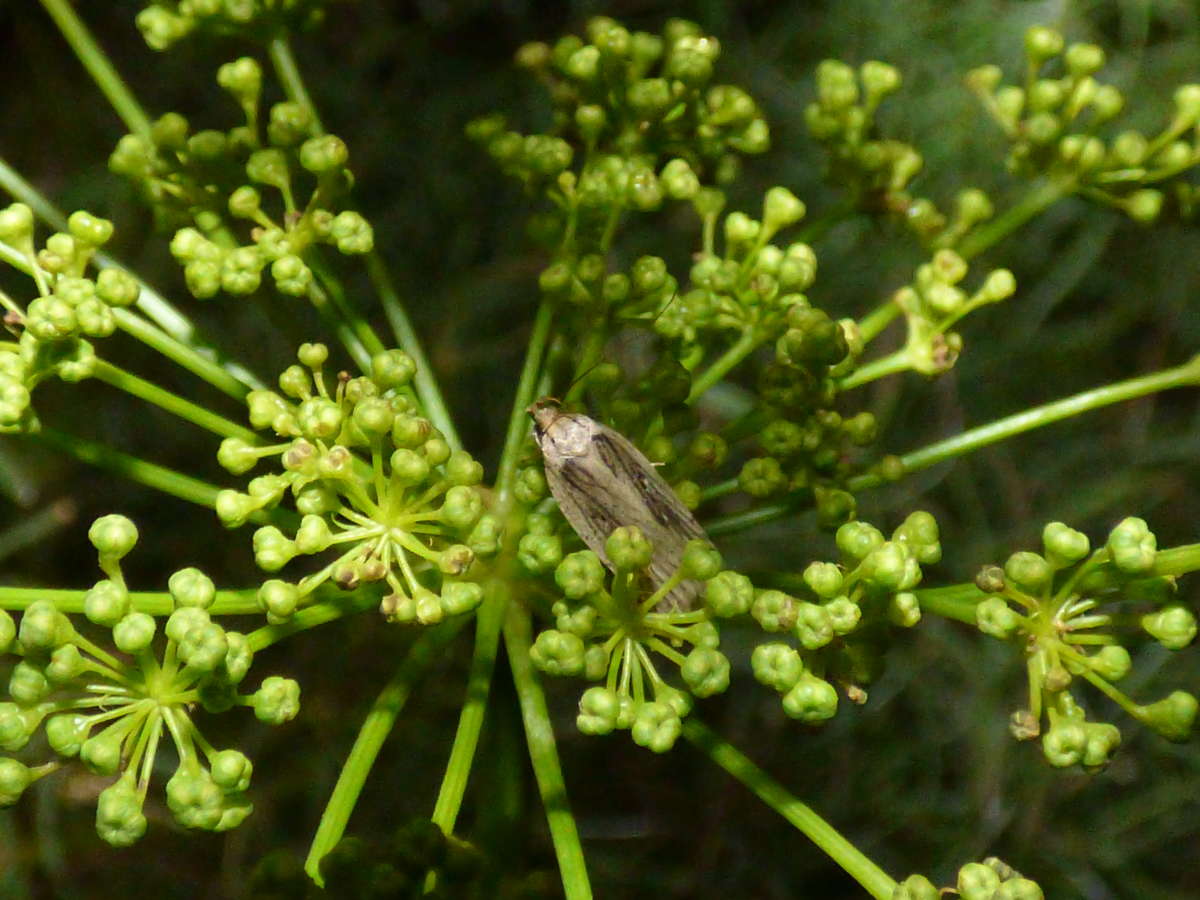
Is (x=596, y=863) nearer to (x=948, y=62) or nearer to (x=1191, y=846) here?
(x=1191, y=846)

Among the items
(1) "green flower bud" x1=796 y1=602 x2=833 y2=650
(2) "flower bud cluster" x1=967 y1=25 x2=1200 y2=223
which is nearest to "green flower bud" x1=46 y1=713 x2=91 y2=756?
(1) "green flower bud" x1=796 y1=602 x2=833 y2=650

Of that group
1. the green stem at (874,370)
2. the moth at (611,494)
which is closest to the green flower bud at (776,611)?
the moth at (611,494)

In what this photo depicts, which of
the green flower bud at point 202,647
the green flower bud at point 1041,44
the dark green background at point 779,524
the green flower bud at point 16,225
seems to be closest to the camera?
the green flower bud at point 202,647

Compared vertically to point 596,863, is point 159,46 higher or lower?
higher

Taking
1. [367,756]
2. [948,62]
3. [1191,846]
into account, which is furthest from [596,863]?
[948,62]

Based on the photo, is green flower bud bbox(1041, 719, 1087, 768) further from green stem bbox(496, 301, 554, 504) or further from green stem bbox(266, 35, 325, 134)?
green stem bbox(266, 35, 325, 134)

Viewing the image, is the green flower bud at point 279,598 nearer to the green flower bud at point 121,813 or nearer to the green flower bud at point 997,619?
the green flower bud at point 121,813
